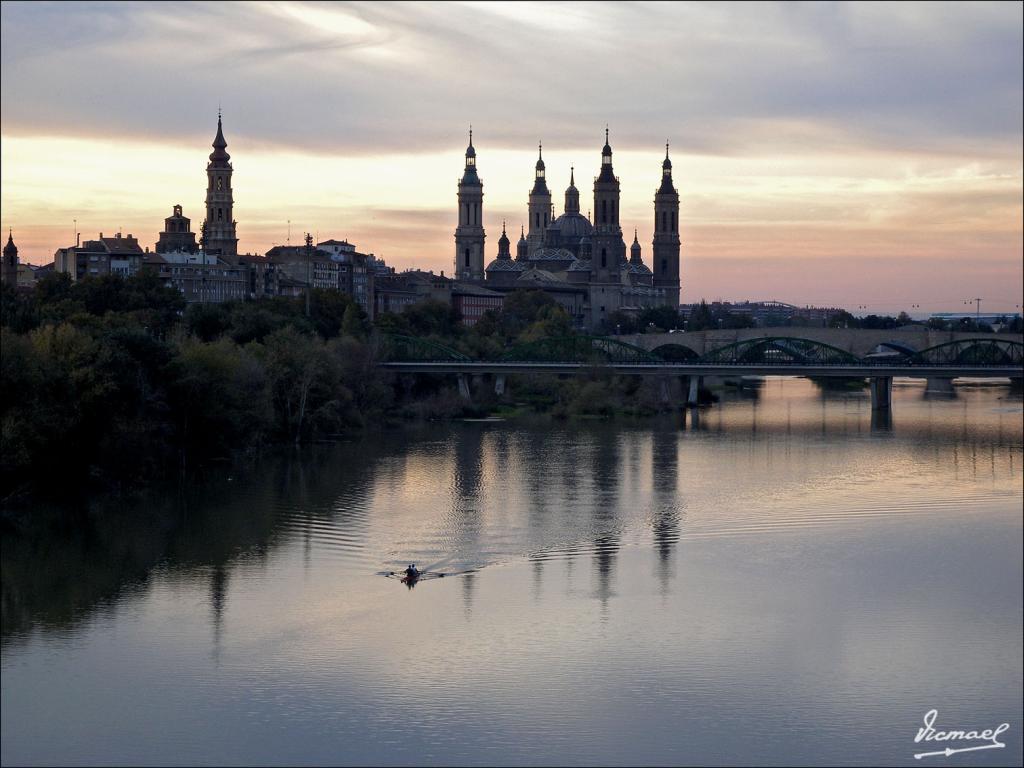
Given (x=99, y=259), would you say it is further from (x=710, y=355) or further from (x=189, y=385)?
(x=189, y=385)

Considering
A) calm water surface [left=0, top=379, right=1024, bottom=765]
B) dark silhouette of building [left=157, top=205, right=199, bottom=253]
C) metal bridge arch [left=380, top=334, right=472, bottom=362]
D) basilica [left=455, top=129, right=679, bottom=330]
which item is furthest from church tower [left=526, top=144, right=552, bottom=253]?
calm water surface [left=0, top=379, right=1024, bottom=765]

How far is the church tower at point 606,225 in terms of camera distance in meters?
84.9

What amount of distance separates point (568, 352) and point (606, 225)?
3840 cm

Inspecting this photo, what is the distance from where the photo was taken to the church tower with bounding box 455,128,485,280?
283 feet

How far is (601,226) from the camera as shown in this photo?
86625 mm

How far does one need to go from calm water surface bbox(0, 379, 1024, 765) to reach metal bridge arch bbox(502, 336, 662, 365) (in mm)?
20988

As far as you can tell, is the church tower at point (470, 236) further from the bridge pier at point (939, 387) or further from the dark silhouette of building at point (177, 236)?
the bridge pier at point (939, 387)

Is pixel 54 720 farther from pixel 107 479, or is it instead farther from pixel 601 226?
pixel 601 226

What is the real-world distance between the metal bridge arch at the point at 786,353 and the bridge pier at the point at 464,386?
8.65 m

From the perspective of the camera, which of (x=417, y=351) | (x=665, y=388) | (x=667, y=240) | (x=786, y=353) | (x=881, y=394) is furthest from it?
(x=667, y=240)

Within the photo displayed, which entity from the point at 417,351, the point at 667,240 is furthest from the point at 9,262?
the point at 667,240

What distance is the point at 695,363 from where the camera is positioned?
49.1 m

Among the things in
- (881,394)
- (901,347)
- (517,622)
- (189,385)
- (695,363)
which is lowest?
(517,622)

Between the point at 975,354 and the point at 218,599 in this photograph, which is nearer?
the point at 218,599
